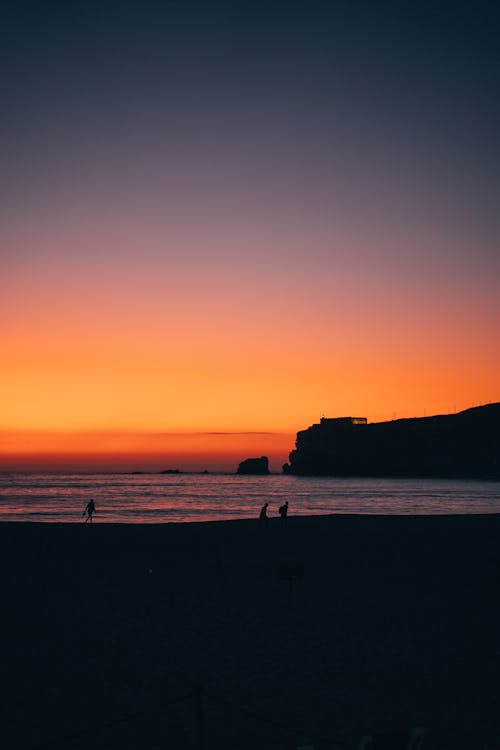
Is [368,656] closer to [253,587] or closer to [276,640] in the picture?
[276,640]

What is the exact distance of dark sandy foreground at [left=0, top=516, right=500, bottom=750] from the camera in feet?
26.7

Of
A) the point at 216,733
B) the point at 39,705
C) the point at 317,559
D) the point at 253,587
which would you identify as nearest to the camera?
the point at 216,733

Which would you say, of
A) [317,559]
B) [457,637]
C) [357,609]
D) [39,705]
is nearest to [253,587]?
[357,609]

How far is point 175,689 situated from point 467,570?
42.4ft

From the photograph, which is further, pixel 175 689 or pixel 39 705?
pixel 175 689

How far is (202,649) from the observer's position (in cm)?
1176

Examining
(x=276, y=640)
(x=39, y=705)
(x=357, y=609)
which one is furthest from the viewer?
(x=357, y=609)

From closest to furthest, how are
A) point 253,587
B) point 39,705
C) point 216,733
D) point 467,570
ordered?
point 216,733 < point 39,705 < point 253,587 < point 467,570

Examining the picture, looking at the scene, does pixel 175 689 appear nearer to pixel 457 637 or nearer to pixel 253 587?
pixel 457 637

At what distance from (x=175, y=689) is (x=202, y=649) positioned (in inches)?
84.8

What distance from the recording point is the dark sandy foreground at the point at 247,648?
815 centimetres

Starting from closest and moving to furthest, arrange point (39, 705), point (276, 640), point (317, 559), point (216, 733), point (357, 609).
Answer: point (216, 733) → point (39, 705) → point (276, 640) → point (357, 609) → point (317, 559)

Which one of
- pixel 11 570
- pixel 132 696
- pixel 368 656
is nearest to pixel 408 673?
pixel 368 656

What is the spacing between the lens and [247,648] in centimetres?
1182
